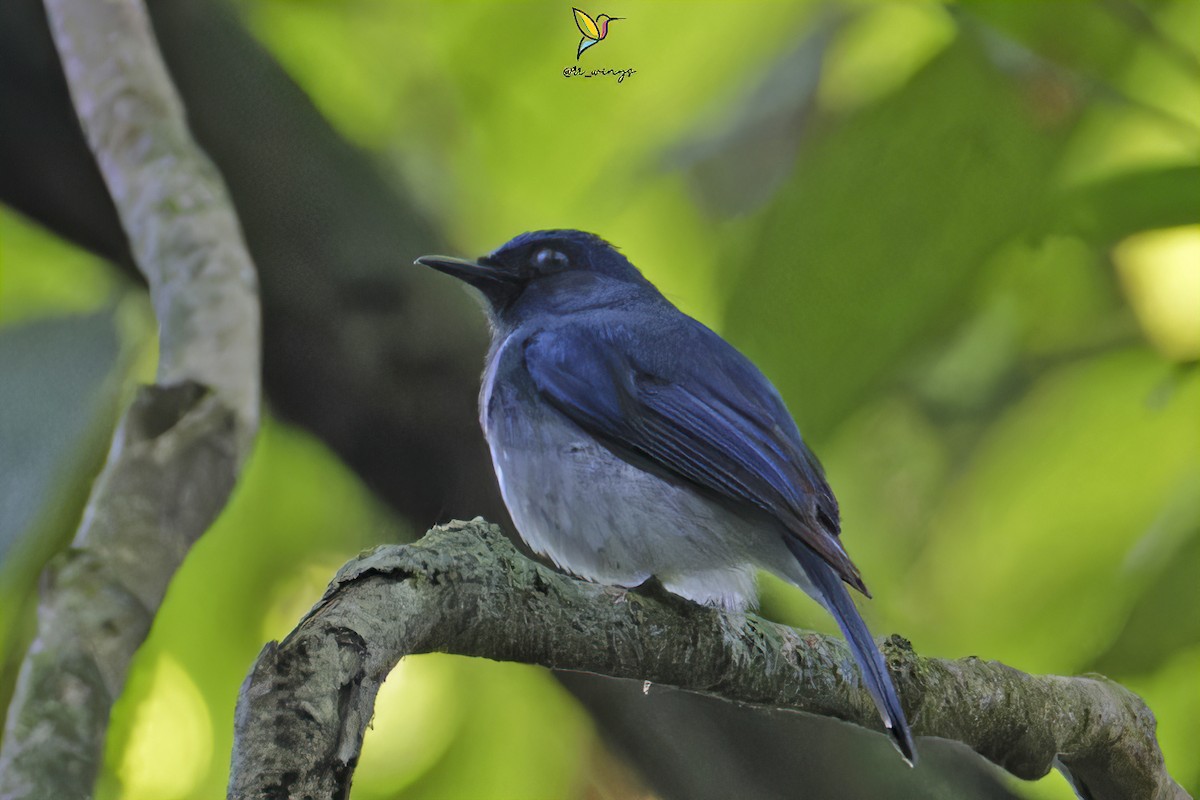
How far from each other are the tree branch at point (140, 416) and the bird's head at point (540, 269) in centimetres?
36

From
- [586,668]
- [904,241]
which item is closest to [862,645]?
[586,668]

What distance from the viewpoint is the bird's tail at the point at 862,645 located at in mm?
1250

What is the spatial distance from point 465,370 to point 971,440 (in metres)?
0.92

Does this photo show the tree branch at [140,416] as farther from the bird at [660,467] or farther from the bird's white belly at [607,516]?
the bird's white belly at [607,516]

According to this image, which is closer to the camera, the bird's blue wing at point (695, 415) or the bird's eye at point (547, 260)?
the bird's blue wing at point (695, 415)

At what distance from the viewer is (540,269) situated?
1826 mm

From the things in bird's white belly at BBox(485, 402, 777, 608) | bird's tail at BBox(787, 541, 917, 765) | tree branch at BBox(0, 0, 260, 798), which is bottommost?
bird's tail at BBox(787, 541, 917, 765)

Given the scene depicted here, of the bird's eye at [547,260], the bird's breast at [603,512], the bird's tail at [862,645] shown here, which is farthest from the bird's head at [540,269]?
the bird's tail at [862,645]

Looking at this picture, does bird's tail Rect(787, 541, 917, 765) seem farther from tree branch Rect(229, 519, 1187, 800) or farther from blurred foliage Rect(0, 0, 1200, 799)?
blurred foliage Rect(0, 0, 1200, 799)

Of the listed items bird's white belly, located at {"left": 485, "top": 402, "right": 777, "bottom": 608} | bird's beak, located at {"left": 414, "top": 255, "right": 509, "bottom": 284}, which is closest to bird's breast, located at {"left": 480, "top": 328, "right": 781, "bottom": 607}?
bird's white belly, located at {"left": 485, "top": 402, "right": 777, "bottom": 608}

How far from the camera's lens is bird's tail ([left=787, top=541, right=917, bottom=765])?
1.25 meters

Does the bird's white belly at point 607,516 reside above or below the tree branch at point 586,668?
above

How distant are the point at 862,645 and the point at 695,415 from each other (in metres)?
0.39

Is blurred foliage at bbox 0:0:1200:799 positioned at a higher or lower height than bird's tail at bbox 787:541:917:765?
higher
